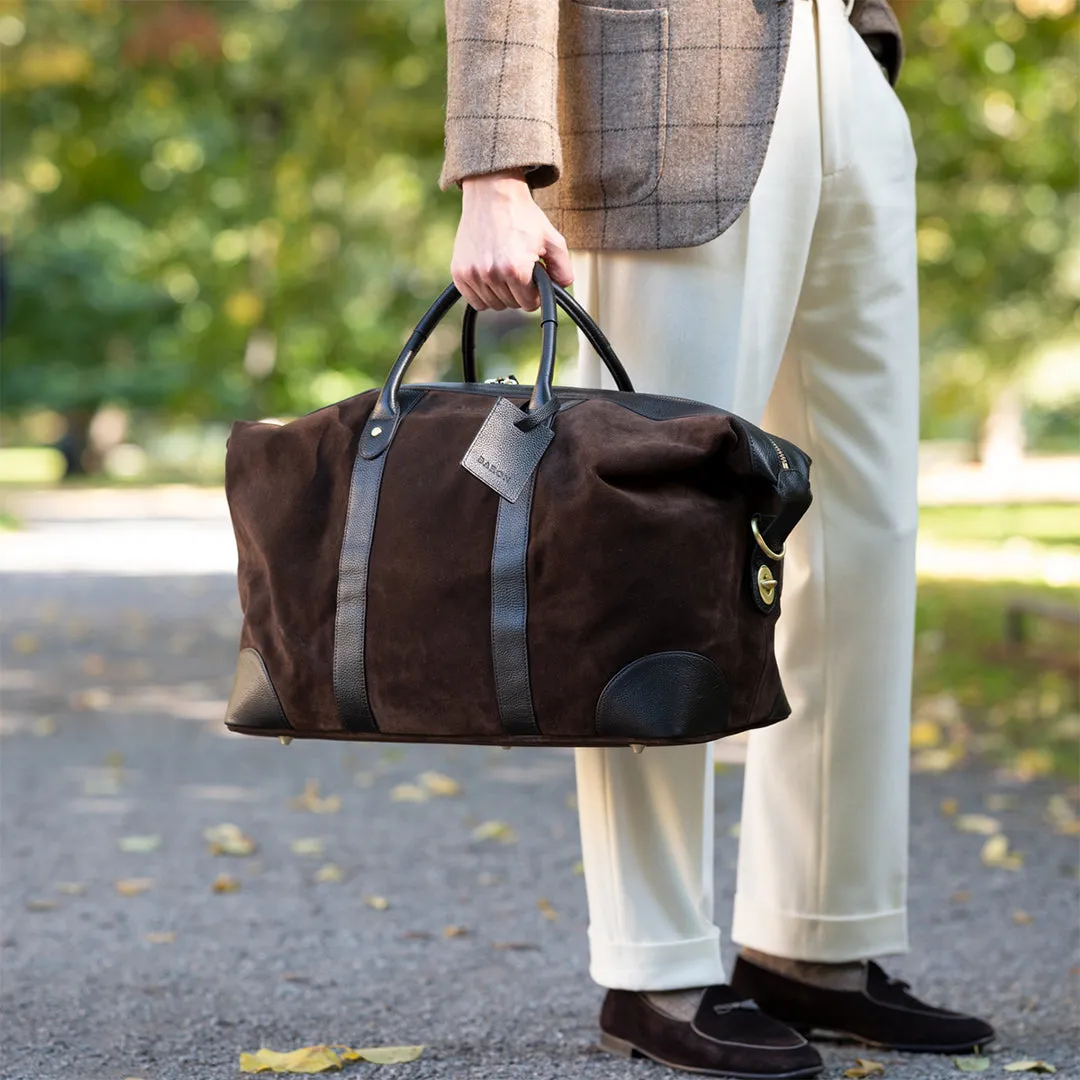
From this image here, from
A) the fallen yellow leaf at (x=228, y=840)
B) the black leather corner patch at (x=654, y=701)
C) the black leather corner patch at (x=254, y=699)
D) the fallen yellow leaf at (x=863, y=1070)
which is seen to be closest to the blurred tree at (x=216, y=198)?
the fallen yellow leaf at (x=228, y=840)

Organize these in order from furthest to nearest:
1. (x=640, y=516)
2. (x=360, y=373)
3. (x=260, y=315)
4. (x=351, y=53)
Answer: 1. (x=360, y=373)
2. (x=260, y=315)
3. (x=351, y=53)
4. (x=640, y=516)

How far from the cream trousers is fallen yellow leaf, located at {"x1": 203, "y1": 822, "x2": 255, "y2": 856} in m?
1.98

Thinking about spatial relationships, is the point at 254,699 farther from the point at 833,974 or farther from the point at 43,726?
the point at 43,726

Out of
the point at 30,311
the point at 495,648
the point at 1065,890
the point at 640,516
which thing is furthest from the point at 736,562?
the point at 30,311

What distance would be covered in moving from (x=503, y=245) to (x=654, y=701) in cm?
60

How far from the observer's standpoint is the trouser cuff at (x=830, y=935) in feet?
8.80

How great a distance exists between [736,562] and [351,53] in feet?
24.2

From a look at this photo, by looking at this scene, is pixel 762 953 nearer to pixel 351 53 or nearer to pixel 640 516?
pixel 640 516

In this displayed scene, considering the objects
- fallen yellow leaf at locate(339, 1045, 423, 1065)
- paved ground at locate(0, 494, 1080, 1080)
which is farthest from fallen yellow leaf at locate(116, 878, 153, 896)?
fallen yellow leaf at locate(339, 1045, 423, 1065)

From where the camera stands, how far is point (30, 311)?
33719 millimetres

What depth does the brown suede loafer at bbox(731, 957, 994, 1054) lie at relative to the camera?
106 inches

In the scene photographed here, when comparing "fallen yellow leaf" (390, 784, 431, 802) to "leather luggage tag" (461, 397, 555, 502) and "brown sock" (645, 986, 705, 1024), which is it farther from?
"leather luggage tag" (461, 397, 555, 502)

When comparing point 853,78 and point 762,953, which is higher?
point 853,78

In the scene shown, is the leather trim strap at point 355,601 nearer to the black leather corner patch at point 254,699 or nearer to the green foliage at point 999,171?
the black leather corner patch at point 254,699
